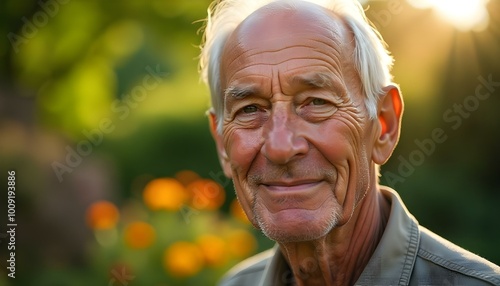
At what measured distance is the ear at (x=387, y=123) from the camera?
272 cm

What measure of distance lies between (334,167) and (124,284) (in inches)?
131

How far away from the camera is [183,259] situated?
5.20 meters

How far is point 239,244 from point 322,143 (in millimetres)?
3092

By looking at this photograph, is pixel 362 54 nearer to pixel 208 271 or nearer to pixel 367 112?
pixel 367 112

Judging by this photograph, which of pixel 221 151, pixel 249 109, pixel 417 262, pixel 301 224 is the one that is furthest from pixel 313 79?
pixel 417 262

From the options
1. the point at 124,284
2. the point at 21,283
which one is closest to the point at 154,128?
the point at 21,283

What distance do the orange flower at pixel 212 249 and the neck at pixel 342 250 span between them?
259 cm
